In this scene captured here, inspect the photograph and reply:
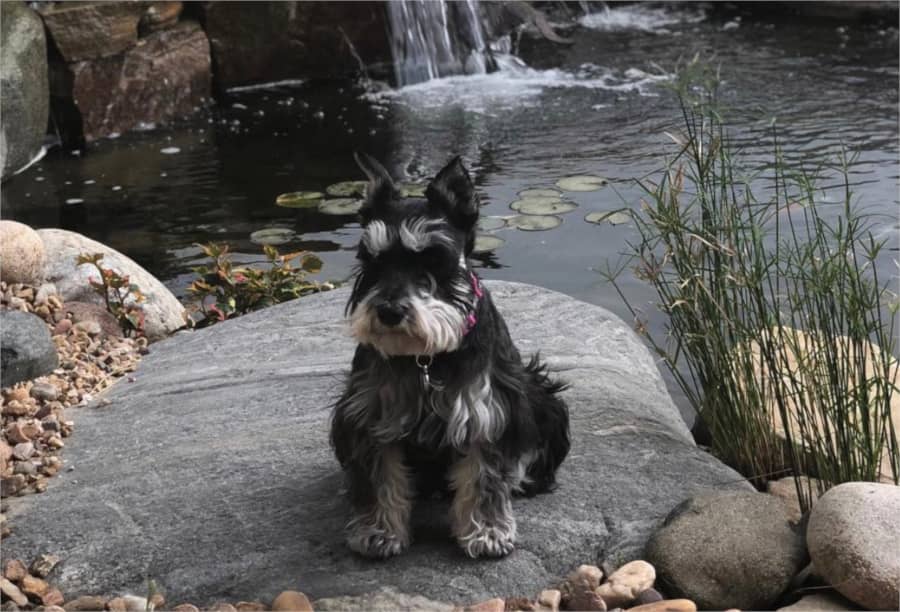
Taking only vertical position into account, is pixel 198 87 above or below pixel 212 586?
above

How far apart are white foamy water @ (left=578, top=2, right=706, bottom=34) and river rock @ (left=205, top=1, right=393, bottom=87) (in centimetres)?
327

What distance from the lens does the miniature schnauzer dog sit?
3453mm

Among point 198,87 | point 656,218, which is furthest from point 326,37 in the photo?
point 656,218

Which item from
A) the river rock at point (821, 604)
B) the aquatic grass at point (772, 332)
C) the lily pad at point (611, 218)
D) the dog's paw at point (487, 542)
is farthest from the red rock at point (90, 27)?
the river rock at point (821, 604)

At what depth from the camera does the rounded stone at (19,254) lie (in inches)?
245

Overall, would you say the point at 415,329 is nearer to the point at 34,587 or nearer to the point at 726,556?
the point at 726,556

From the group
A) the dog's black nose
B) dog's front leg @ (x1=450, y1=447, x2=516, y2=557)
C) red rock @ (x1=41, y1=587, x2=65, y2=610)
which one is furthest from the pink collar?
red rock @ (x1=41, y1=587, x2=65, y2=610)

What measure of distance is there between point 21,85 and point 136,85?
1388mm

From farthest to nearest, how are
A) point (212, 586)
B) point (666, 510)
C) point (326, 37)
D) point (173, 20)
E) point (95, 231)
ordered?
point (326, 37), point (173, 20), point (95, 231), point (666, 510), point (212, 586)

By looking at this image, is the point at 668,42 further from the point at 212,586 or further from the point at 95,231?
the point at 212,586

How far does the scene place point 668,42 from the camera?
13.1 m

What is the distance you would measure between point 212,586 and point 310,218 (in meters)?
4.86

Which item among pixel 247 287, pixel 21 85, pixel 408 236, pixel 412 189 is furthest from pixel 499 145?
pixel 408 236

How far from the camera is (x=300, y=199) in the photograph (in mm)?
8766
